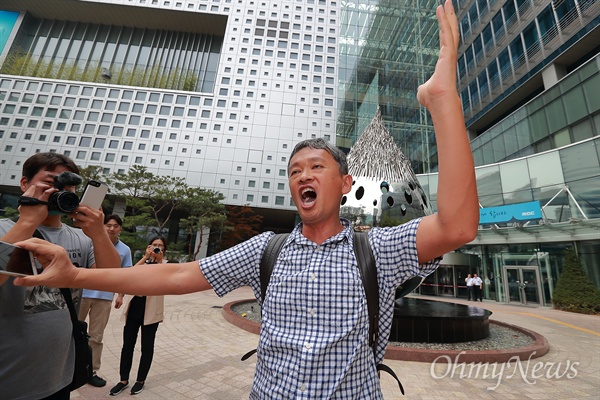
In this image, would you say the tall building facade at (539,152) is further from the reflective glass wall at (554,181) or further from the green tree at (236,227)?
the green tree at (236,227)

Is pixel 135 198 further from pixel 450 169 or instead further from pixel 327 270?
pixel 450 169

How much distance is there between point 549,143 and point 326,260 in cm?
2358

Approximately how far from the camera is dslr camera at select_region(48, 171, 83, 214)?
141cm

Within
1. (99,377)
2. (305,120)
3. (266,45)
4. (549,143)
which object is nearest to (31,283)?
(99,377)

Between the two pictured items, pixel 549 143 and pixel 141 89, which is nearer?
pixel 549 143

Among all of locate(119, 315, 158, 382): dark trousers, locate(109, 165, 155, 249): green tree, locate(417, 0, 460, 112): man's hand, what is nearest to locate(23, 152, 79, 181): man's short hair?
locate(417, 0, 460, 112): man's hand

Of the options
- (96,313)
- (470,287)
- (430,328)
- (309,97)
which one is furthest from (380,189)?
(309,97)

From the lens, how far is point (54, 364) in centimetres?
178

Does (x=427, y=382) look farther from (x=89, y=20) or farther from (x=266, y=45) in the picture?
(x=89, y=20)

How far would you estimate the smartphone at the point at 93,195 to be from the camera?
1.45 meters

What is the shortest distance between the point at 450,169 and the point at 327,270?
64 centimetres

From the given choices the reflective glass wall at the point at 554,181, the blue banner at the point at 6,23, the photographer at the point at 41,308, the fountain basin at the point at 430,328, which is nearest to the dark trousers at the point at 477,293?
the reflective glass wall at the point at 554,181

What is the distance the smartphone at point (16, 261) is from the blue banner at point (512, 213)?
17.4 metres

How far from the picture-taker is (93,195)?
1481 millimetres
